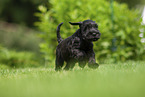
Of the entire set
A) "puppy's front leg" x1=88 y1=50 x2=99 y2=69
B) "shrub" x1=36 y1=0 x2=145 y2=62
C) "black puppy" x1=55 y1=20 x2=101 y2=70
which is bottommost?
"puppy's front leg" x1=88 y1=50 x2=99 y2=69

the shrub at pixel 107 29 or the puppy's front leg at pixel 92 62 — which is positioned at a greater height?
the shrub at pixel 107 29

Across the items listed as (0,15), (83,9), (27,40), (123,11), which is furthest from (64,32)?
(0,15)

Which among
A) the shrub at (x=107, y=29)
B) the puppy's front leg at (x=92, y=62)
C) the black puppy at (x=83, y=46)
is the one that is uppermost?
the shrub at (x=107, y=29)

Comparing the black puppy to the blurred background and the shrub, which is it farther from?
the shrub

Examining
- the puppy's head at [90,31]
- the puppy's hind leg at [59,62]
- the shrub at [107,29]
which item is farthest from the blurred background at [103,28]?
the puppy's head at [90,31]

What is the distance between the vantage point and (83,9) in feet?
21.5

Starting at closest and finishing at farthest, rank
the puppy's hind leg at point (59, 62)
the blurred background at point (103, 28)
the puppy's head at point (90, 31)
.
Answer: the puppy's head at point (90, 31) < the puppy's hind leg at point (59, 62) < the blurred background at point (103, 28)

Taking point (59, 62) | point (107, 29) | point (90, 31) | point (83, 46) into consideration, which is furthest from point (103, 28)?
point (90, 31)

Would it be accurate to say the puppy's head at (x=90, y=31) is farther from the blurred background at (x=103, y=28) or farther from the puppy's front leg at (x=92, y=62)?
the blurred background at (x=103, y=28)

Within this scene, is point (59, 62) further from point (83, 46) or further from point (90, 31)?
point (90, 31)

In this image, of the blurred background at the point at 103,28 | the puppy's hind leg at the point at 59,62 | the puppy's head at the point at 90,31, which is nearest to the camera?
the puppy's head at the point at 90,31

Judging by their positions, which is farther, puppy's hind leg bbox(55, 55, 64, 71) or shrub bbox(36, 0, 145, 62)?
shrub bbox(36, 0, 145, 62)

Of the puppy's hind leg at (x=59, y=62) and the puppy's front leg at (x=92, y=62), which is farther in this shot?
the puppy's hind leg at (x=59, y=62)

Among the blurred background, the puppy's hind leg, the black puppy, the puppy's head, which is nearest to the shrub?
the blurred background
